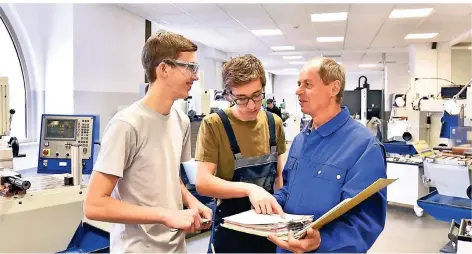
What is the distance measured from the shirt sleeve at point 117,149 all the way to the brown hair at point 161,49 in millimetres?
247

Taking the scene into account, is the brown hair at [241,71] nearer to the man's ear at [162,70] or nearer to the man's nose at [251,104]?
the man's nose at [251,104]

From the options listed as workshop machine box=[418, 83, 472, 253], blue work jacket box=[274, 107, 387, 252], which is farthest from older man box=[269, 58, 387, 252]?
workshop machine box=[418, 83, 472, 253]

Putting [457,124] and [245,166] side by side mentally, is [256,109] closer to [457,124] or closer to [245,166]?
[245,166]

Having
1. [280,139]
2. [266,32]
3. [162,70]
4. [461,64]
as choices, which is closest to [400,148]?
[266,32]

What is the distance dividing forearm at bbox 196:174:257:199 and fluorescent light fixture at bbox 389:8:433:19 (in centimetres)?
531

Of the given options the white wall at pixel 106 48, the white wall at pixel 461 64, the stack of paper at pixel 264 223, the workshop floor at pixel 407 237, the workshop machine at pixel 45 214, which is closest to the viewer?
the stack of paper at pixel 264 223

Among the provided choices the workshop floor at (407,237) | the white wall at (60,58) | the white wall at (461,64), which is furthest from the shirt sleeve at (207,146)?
the white wall at (461,64)

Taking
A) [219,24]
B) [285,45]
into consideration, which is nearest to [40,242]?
[219,24]

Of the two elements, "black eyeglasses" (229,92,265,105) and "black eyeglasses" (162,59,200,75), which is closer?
"black eyeglasses" (162,59,200,75)

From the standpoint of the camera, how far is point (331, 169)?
1373 mm

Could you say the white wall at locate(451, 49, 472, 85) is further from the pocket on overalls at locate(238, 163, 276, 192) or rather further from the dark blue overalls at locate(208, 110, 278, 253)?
the dark blue overalls at locate(208, 110, 278, 253)

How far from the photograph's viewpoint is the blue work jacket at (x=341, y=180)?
131 centimetres

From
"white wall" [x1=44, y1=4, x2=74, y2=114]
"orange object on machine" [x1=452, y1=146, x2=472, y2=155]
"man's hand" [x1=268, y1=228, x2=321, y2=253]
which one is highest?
"white wall" [x1=44, y1=4, x2=74, y2=114]

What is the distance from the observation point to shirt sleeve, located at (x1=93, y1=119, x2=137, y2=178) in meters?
1.20
